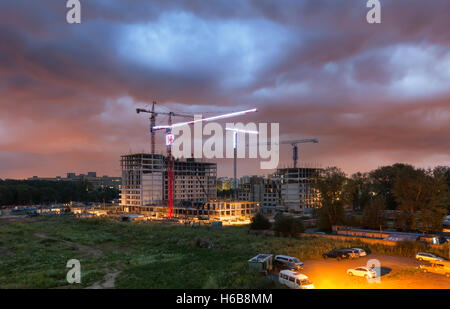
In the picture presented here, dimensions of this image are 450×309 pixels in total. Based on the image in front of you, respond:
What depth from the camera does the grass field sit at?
60.7ft

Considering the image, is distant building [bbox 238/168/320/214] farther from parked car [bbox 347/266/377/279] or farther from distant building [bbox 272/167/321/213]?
parked car [bbox 347/266/377/279]

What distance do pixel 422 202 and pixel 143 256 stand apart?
35773 mm

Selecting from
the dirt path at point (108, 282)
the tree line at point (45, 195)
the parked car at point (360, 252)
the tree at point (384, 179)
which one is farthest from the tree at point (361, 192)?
the tree line at point (45, 195)

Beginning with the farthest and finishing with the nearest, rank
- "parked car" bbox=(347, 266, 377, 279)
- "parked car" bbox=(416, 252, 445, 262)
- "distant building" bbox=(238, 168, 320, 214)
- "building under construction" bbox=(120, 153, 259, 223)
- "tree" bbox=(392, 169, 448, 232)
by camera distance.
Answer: "distant building" bbox=(238, 168, 320, 214) < "building under construction" bbox=(120, 153, 259, 223) < "tree" bbox=(392, 169, 448, 232) < "parked car" bbox=(416, 252, 445, 262) < "parked car" bbox=(347, 266, 377, 279)

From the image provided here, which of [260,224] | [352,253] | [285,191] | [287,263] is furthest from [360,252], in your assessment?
[285,191]

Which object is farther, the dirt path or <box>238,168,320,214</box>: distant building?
<box>238,168,320,214</box>: distant building

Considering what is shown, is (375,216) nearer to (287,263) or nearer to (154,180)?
(287,263)

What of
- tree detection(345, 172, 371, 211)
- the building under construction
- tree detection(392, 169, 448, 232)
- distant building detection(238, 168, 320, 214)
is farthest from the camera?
distant building detection(238, 168, 320, 214)

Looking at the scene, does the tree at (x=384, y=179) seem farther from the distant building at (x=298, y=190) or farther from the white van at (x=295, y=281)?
the white van at (x=295, y=281)

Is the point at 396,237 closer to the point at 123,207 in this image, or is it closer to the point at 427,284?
the point at 427,284

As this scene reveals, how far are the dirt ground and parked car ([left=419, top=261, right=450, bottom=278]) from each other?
A: 58 cm

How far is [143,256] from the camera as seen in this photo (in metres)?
27.3

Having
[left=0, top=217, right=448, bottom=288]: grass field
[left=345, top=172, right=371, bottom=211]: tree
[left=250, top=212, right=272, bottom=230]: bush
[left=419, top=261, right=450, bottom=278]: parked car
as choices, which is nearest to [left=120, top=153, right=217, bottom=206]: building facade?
[left=0, top=217, right=448, bottom=288]: grass field

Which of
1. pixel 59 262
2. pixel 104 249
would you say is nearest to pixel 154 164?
pixel 104 249
